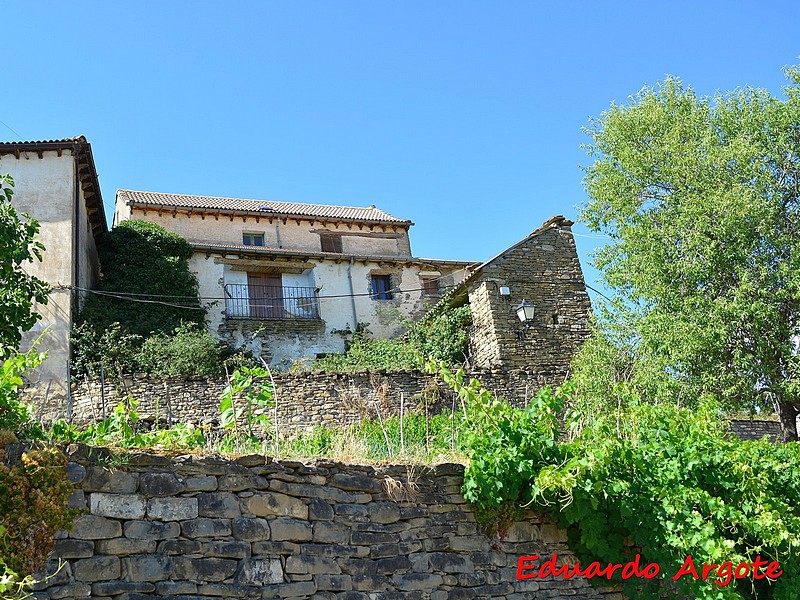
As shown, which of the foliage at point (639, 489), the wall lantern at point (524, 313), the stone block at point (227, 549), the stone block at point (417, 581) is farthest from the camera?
the wall lantern at point (524, 313)

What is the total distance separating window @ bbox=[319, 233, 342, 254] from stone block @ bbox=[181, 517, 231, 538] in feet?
58.1

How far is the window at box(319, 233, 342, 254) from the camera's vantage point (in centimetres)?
2305

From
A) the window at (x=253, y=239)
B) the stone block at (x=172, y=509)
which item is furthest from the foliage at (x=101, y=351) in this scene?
the stone block at (x=172, y=509)

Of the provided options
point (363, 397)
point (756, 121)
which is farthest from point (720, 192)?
point (363, 397)

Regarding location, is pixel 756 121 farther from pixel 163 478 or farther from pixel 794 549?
pixel 163 478

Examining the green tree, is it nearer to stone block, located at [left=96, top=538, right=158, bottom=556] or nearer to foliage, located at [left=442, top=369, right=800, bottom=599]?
foliage, located at [left=442, top=369, right=800, bottom=599]

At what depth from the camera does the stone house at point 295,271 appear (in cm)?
2002

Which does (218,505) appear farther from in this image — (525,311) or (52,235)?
(52,235)

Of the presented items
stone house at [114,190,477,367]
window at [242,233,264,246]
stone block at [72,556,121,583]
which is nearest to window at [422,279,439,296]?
stone house at [114,190,477,367]

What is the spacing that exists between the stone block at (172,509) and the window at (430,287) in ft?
55.0

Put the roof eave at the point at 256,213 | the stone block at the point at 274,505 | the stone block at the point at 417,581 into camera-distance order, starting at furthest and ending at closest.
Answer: the roof eave at the point at 256,213 < the stone block at the point at 417,581 < the stone block at the point at 274,505

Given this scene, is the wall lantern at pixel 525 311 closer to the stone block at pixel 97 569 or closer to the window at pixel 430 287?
the window at pixel 430 287

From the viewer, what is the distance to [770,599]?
24.2ft

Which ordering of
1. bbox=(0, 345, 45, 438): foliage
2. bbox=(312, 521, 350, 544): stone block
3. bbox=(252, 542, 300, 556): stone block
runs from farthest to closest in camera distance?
bbox=(312, 521, 350, 544): stone block → bbox=(252, 542, 300, 556): stone block → bbox=(0, 345, 45, 438): foliage
